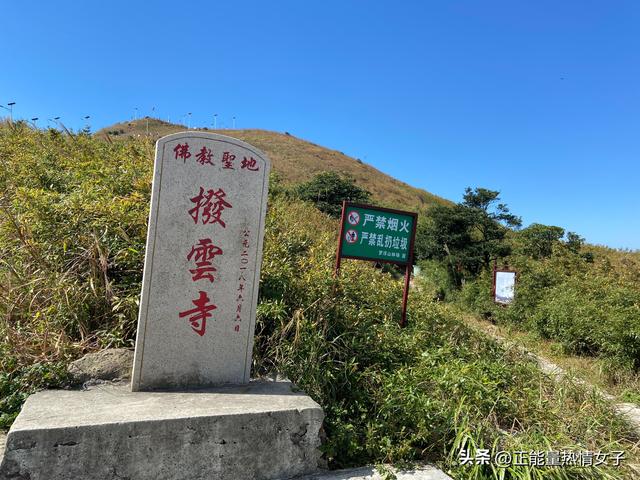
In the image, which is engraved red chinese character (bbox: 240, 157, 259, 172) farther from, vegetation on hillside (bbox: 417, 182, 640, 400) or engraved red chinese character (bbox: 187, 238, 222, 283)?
vegetation on hillside (bbox: 417, 182, 640, 400)

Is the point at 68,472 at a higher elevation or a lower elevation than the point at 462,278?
lower

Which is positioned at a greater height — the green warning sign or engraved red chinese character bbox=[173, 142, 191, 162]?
engraved red chinese character bbox=[173, 142, 191, 162]

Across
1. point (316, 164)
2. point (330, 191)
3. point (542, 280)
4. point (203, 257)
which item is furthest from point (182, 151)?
point (316, 164)

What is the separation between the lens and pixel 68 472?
2.08m

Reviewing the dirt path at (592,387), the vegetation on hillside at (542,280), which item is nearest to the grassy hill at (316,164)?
the vegetation on hillside at (542,280)

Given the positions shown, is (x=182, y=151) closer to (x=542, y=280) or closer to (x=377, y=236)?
(x=377, y=236)

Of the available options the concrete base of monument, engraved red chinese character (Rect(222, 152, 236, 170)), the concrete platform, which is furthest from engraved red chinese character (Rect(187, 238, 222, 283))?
the concrete platform

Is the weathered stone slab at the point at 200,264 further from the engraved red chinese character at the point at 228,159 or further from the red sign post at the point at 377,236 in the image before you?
the red sign post at the point at 377,236

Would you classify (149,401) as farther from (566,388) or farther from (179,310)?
(566,388)

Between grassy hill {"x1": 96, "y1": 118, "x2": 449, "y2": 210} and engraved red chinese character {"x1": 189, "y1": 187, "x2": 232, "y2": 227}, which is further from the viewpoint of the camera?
grassy hill {"x1": 96, "y1": 118, "x2": 449, "y2": 210}

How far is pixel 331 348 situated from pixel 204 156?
1.94 meters

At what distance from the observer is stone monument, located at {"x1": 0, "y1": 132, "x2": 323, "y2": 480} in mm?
2133

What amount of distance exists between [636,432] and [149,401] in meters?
3.98

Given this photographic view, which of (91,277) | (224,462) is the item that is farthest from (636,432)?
(91,277)
